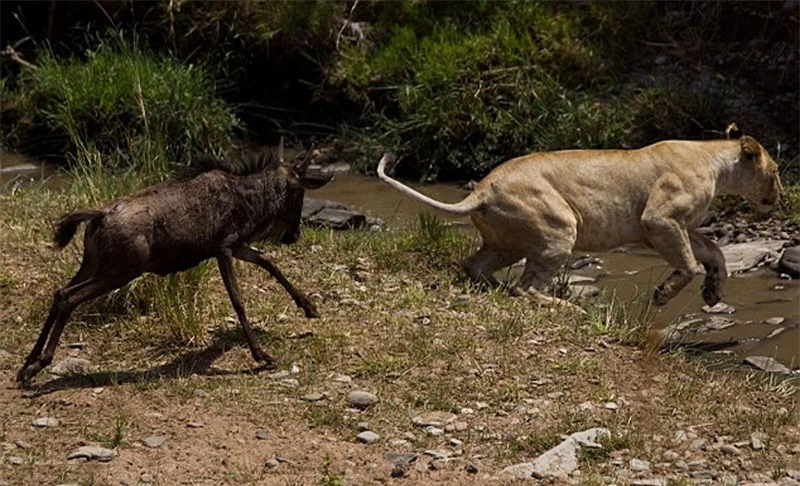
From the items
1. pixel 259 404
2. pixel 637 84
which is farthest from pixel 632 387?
pixel 637 84

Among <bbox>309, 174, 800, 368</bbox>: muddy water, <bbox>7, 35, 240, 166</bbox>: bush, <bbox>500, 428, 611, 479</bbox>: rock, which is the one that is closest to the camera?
<bbox>500, 428, 611, 479</bbox>: rock

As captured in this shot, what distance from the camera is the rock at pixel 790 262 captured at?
9672mm

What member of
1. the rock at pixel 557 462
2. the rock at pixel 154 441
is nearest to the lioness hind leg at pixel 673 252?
the rock at pixel 557 462

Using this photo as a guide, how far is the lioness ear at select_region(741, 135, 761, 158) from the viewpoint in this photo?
9.25 meters

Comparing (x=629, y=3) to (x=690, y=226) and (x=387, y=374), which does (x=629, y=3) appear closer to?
(x=690, y=226)

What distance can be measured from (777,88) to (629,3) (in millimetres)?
1556

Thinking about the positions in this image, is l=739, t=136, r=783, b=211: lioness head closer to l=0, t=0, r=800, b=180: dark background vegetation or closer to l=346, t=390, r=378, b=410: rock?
l=0, t=0, r=800, b=180: dark background vegetation

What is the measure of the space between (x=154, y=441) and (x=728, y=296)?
14.4ft

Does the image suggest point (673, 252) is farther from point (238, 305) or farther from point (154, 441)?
point (154, 441)

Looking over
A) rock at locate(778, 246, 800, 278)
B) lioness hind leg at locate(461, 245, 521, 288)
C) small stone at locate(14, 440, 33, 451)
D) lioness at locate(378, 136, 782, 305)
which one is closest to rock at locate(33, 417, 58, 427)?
small stone at locate(14, 440, 33, 451)

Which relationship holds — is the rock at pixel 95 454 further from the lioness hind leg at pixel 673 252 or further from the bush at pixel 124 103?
the bush at pixel 124 103

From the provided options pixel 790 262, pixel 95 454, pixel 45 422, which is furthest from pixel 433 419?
pixel 790 262

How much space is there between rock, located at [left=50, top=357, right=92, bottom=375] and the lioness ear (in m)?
4.23

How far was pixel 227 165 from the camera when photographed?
7.50m
